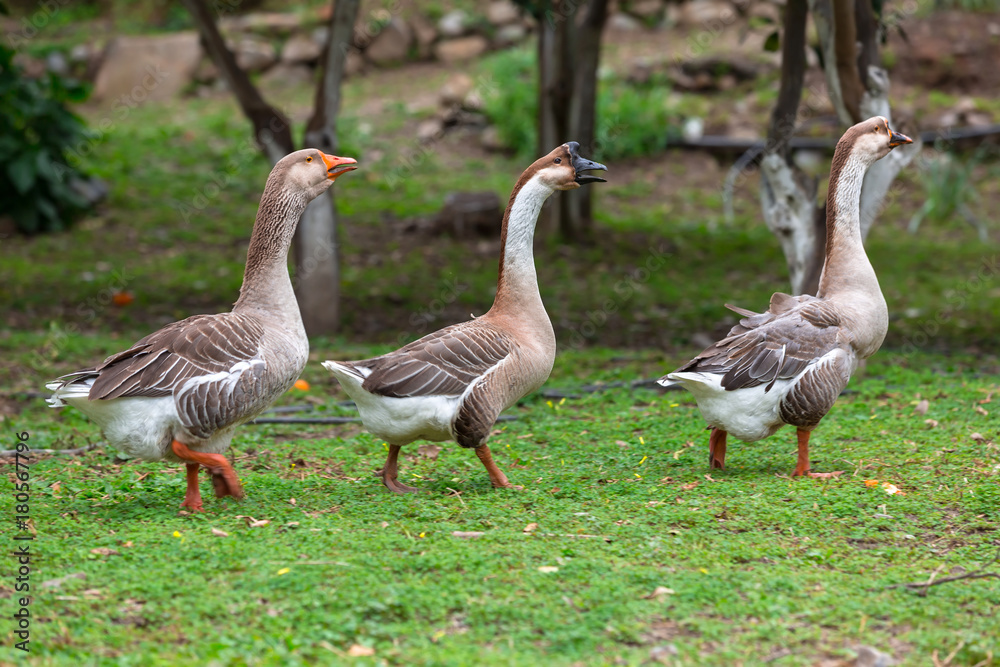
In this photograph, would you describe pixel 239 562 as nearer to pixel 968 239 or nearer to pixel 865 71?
pixel 865 71

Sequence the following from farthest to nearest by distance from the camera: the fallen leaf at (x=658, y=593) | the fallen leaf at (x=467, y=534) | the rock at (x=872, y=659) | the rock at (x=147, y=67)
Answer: the rock at (x=147, y=67) → the fallen leaf at (x=467, y=534) → the fallen leaf at (x=658, y=593) → the rock at (x=872, y=659)

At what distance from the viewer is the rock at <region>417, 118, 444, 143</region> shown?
1703cm

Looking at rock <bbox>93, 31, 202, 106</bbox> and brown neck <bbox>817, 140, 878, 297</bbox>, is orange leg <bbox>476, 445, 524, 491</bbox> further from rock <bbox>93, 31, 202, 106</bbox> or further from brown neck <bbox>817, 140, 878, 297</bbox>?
rock <bbox>93, 31, 202, 106</bbox>

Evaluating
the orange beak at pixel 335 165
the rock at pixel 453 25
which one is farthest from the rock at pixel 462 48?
the orange beak at pixel 335 165

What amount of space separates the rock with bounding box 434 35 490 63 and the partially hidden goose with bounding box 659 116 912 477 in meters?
14.6

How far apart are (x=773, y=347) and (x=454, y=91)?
13.2m

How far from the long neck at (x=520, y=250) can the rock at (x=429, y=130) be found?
12.2 metres

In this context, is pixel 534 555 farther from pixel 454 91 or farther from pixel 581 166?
pixel 454 91

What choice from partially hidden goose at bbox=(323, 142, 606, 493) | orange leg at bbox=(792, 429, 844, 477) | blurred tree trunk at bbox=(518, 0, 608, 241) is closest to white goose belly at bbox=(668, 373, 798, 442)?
orange leg at bbox=(792, 429, 844, 477)

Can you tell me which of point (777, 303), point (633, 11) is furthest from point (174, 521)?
point (633, 11)

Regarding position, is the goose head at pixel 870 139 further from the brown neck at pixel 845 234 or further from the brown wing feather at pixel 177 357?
the brown wing feather at pixel 177 357

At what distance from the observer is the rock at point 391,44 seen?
1939cm

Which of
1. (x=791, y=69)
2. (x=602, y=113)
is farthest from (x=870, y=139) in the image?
(x=602, y=113)

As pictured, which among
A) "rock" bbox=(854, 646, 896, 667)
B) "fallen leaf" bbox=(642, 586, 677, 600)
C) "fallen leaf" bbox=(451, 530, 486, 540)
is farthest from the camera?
"fallen leaf" bbox=(451, 530, 486, 540)
